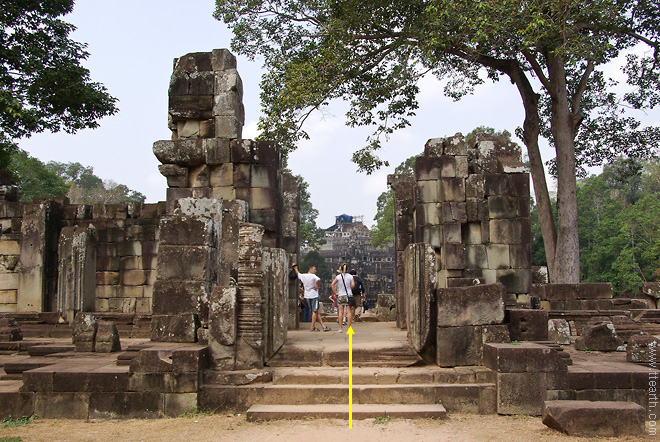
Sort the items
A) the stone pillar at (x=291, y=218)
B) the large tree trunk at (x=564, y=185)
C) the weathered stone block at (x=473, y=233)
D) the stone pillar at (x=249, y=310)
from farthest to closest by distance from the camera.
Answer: the large tree trunk at (x=564, y=185)
the stone pillar at (x=291, y=218)
the weathered stone block at (x=473, y=233)
the stone pillar at (x=249, y=310)

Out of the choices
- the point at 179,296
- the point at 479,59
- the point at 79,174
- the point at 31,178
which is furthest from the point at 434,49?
the point at 79,174

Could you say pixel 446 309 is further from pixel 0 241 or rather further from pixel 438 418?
pixel 0 241

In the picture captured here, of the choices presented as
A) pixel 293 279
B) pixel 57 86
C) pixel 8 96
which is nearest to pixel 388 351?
pixel 293 279

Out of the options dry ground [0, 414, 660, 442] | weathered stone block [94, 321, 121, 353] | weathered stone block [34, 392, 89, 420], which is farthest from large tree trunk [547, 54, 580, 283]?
weathered stone block [34, 392, 89, 420]

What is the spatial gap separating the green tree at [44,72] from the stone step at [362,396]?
15122 mm

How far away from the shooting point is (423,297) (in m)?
7.84

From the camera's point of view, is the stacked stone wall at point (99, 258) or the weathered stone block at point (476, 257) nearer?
the weathered stone block at point (476, 257)

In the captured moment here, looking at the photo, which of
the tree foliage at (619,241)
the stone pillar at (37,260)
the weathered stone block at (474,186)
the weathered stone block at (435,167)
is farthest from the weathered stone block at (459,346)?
the tree foliage at (619,241)

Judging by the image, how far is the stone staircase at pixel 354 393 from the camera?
6.80 metres

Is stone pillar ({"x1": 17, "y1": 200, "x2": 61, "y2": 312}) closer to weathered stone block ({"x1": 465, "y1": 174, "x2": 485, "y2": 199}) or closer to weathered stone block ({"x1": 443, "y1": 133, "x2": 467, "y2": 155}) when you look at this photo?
weathered stone block ({"x1": 443, "y1": 133, "x2": 467, "y2": 155})

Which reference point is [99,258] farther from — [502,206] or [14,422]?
[502,206]

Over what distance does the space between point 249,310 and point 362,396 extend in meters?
1.77

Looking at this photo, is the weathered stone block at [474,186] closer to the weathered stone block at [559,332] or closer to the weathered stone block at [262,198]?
the weathered stone block at [559,332]

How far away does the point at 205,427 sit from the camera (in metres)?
6.61
